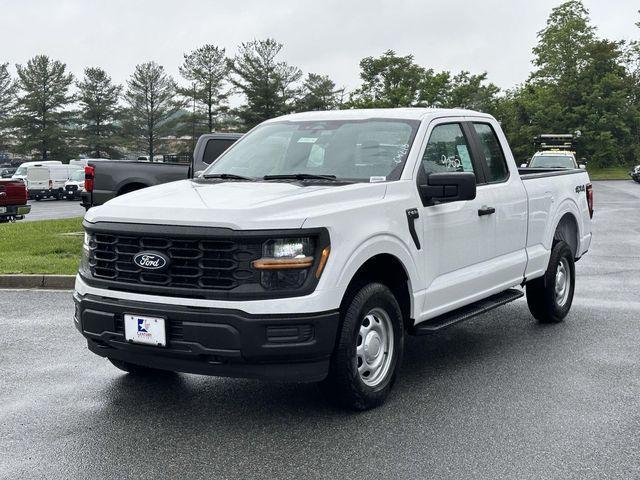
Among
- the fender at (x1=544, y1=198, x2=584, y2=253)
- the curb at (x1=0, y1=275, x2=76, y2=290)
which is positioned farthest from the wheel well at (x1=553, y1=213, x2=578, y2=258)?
the curb at (x1=0, y1=275, x2=76, y2=290)

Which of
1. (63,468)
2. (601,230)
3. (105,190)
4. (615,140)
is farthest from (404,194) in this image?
(615,140)

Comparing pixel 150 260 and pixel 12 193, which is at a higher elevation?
pixel 150 260

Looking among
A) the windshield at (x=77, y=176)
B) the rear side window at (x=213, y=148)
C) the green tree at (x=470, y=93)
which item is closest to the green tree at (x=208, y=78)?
the green tree at (x=470, y=93)

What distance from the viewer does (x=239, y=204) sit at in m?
4.74

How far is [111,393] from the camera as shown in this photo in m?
5.56

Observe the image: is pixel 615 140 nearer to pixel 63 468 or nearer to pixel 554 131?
pixel 554 131

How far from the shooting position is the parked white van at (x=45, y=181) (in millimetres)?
42938

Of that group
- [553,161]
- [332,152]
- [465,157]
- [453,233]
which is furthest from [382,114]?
[553,161]

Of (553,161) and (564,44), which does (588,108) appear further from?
(553,161)

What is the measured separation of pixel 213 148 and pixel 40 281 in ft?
13.1

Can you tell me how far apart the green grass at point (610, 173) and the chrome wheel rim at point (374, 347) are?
57051 mm

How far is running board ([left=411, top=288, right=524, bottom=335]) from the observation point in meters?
5.64

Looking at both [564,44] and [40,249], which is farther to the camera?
[564,44]

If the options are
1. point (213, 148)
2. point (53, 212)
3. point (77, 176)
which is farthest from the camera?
point (77, 176)
